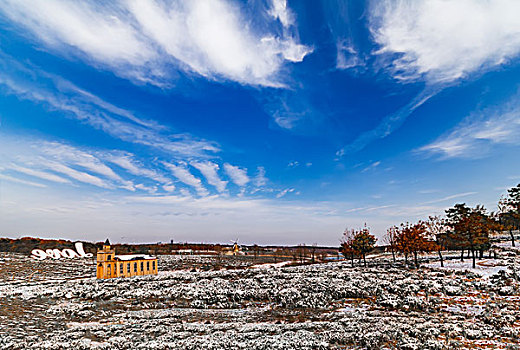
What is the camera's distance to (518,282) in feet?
79.7

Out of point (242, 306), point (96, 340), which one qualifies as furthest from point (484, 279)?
point (96, 340)

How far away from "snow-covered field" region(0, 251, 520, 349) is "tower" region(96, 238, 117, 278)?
7.48 m

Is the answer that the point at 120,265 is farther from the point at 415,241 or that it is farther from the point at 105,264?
the point at 415,241

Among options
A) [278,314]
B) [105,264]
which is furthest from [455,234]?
[105,264]

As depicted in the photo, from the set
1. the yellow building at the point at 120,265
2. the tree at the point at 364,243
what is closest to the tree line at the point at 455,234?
the tree at the point at 364,243

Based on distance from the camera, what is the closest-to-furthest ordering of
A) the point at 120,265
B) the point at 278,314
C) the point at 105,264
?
the point at 278,314, the point at 105,264, the point at 120,265

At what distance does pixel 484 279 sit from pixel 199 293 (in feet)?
87.9

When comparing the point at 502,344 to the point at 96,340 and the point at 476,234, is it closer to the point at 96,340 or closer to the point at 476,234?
the point at 96,340

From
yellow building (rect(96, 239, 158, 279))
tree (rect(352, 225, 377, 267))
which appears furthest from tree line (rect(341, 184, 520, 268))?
yellow building (rect(96, 239, 158, 279))

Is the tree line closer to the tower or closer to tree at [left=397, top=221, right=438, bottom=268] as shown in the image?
tree at [left=397, top=221, right=438, bottom=268]

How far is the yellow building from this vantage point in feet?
129

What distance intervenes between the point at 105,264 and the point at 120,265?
1.96 meters

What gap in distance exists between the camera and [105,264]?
3903 cm

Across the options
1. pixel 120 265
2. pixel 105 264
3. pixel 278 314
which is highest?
pixel 105 264
